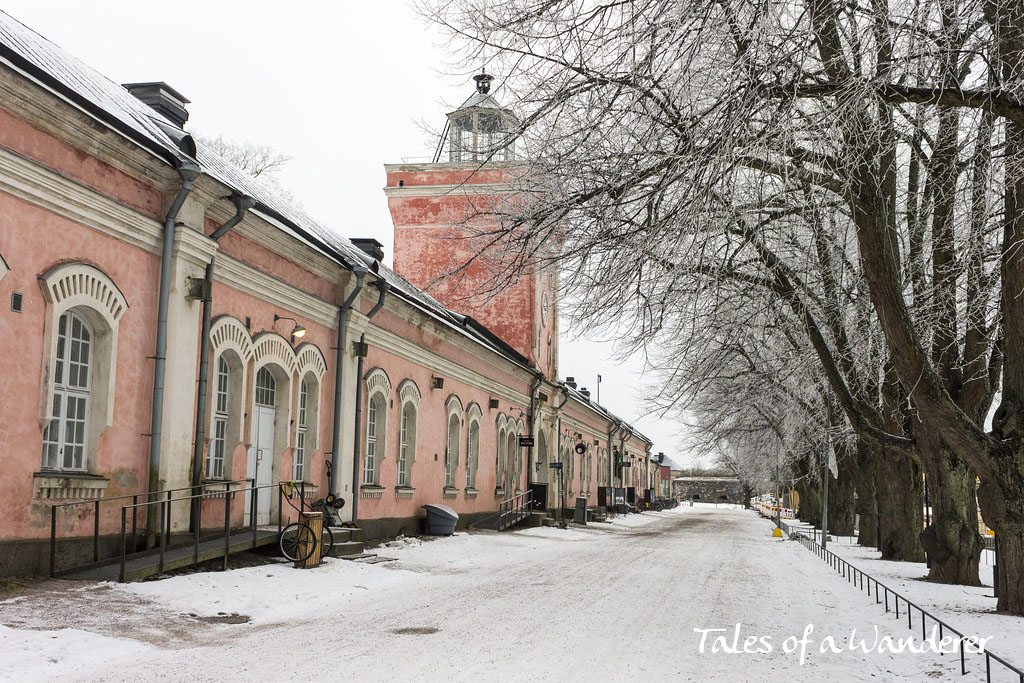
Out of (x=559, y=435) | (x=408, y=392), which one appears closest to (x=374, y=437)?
(x=408, y=392)

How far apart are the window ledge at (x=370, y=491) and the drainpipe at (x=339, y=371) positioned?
1.41 meters

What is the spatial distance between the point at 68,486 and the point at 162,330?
93.8 inches

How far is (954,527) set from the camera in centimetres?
1466

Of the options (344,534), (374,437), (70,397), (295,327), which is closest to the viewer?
(70,397)

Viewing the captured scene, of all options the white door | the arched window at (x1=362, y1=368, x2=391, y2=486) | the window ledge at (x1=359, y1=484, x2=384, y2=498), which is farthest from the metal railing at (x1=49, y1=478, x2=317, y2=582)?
the arched window at (x1=362, y1=368, x2=391, y2=486)

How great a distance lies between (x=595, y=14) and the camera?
728cm

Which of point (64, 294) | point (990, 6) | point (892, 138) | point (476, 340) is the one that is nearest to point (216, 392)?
point (64, 294)

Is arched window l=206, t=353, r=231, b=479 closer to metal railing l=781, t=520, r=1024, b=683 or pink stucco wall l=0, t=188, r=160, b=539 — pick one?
pink stucco wall l=0, t=188, r=160, b=539

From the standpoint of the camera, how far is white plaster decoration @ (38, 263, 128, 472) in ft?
33.0

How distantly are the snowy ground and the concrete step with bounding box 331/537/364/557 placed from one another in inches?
30.0

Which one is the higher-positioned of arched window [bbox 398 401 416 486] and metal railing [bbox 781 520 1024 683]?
arched window [bbox 398 401 416 486]

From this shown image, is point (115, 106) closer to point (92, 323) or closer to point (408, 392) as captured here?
point (92, 323)

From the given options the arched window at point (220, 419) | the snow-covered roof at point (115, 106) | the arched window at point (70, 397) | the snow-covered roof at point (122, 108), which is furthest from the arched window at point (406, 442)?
the arched window at point (70, 397)

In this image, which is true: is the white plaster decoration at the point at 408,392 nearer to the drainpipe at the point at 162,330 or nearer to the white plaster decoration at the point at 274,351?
the white plaster decoration at the point at 274,351
